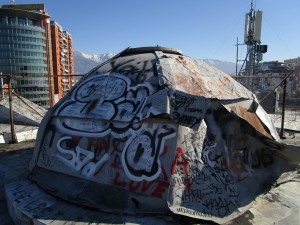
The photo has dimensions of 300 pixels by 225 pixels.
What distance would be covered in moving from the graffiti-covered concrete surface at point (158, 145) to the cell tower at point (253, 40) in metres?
29.7

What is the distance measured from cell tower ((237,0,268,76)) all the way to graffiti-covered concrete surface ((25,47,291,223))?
97.6ft

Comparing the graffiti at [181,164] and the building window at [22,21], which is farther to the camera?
the building window at [22,21]

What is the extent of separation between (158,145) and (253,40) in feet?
108

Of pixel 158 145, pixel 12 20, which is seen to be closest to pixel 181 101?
pixel 158 145

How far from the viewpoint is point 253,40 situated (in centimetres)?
3416

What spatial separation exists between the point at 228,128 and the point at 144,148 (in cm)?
188

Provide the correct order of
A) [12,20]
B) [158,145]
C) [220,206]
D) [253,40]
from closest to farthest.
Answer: [220,206] < [158,145] < [253,40] < [12,20]

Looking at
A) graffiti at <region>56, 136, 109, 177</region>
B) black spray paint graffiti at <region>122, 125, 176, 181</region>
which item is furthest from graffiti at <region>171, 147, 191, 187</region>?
graffiti at <region>56, 136, 109, 177</region>

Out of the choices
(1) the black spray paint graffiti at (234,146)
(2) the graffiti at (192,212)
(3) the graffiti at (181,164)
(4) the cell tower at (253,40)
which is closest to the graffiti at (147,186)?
(3) the graffiti at (181,164)

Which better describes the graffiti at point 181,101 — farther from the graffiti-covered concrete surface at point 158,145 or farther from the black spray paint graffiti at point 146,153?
the black spray paint graffiti at point 146,153

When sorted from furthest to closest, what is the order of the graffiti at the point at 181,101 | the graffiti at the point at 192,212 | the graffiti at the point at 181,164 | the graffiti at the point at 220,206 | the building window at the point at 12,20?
the building window at the point at 12,20
the graffiti at the point at 181,101
the graffiti at the point at 181,164
the graffiti at the point at 220,206
the graffiti at the point at 192,212

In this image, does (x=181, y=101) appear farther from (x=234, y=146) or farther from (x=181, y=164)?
(x=234, y=146)

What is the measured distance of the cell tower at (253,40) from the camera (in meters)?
33.9

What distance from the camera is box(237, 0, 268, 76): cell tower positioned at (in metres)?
33.9
